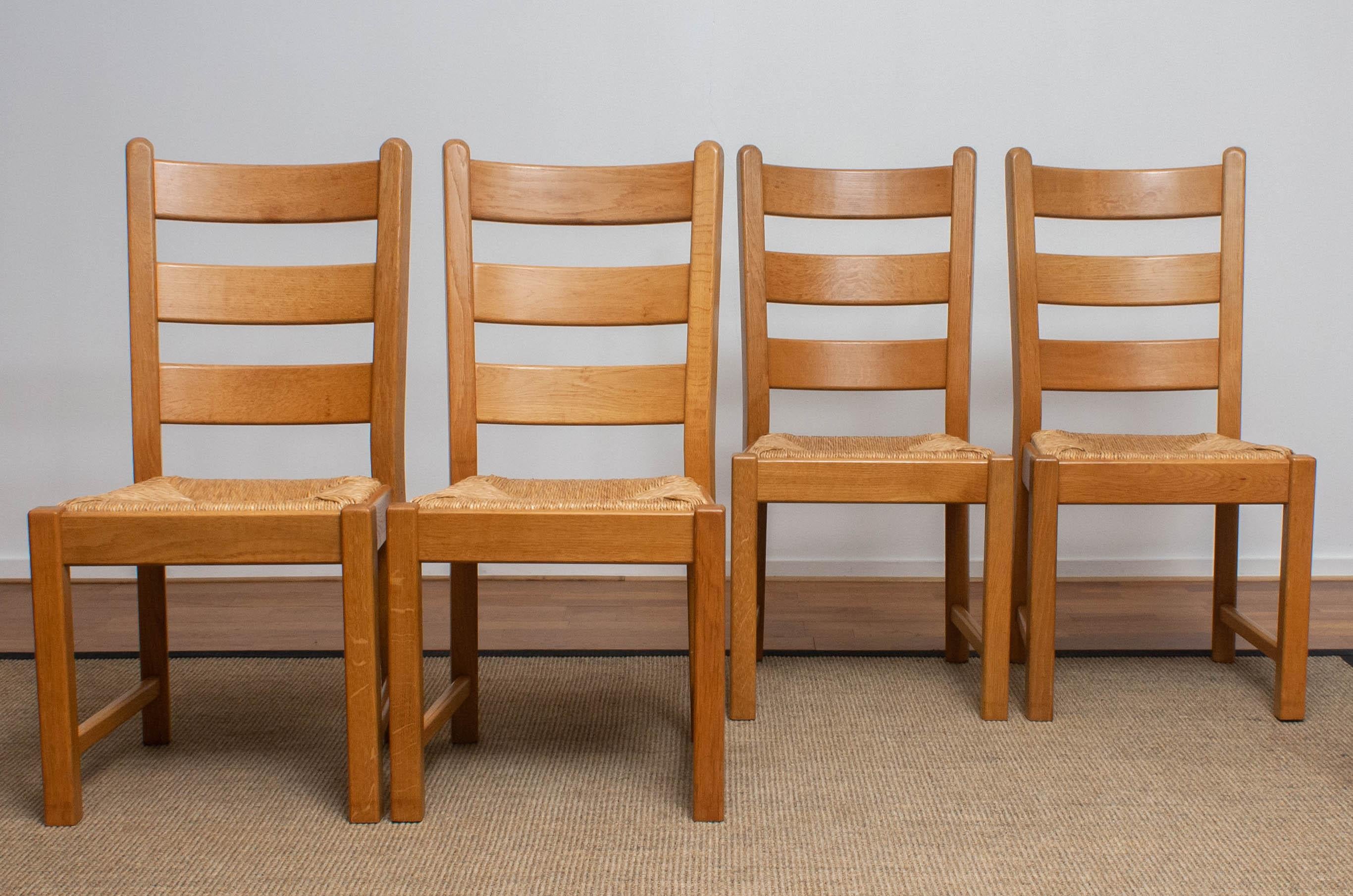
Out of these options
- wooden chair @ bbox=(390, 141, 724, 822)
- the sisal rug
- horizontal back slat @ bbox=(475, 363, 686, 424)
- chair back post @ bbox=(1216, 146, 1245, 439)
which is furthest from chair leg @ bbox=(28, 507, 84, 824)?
chair back post @ bbox=(1216, 146, 1245, 439)

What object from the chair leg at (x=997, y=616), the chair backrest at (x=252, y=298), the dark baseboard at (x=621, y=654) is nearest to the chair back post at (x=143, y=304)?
the chair backrest at (x=252, y=298)

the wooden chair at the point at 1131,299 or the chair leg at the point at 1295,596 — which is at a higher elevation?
the wooden chair at the point at 1131,299

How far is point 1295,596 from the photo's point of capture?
1607 millimetres

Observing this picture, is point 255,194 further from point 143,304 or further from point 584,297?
point 584,297

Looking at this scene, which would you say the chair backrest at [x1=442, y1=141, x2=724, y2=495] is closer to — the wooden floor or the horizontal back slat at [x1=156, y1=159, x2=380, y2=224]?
the horizontal back slat at [x1=156, y1=159, x2=380, y2=224]

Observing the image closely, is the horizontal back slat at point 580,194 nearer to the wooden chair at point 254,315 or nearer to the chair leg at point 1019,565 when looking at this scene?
the wooden chair at point 254,315

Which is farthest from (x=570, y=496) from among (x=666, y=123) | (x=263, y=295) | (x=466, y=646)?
(x=666, y=123)

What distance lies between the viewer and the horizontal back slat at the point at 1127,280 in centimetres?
183

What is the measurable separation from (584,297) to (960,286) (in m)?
0.72

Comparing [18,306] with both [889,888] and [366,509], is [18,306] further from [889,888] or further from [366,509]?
[889,888]

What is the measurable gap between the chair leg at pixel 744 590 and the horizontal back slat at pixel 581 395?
154 millimetres

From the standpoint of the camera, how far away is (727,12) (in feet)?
8.11

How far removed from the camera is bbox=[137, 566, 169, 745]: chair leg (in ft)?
4.89

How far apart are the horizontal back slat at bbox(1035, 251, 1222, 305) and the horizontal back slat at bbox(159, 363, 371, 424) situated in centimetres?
119
